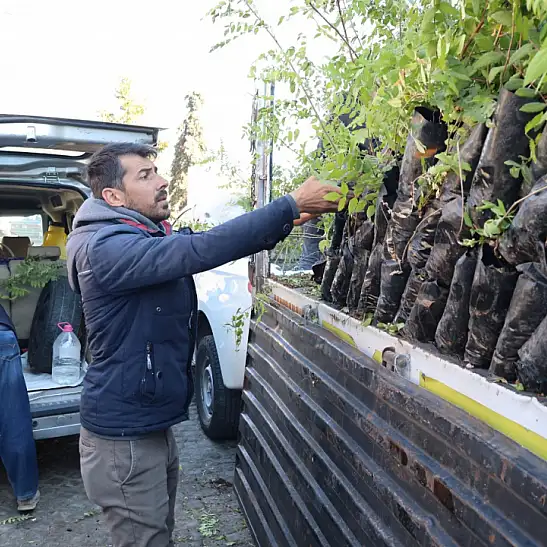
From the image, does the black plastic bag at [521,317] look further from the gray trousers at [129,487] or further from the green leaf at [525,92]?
the gray trousers at [129,487]

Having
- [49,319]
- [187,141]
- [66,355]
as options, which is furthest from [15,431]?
[187,141]

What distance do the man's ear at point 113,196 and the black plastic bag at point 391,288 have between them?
1.07 metres

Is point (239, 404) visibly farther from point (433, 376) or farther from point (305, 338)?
point (433, 376)

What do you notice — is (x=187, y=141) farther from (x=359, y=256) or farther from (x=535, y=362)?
(x=535, y=362)

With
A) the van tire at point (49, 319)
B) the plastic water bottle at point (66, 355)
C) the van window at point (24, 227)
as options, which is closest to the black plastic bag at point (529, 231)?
the plastic water bottle at point (66, 355)

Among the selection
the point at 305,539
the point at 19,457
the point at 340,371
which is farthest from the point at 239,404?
the point at 340,371

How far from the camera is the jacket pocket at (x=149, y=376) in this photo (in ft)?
6.65

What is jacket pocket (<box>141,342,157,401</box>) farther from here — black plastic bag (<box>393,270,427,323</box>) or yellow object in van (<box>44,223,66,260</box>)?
yellow object in van (<box>44,223,66,260</box>)

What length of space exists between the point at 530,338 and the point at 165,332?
4.38 ft

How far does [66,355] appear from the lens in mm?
4266

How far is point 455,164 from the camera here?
137 centimetres

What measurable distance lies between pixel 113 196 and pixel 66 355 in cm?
253

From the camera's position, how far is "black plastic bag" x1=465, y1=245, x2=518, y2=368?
4.15 ft

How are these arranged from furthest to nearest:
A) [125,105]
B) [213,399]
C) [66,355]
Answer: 1. [125,105]
2. [213,399]
3. [66,355]
